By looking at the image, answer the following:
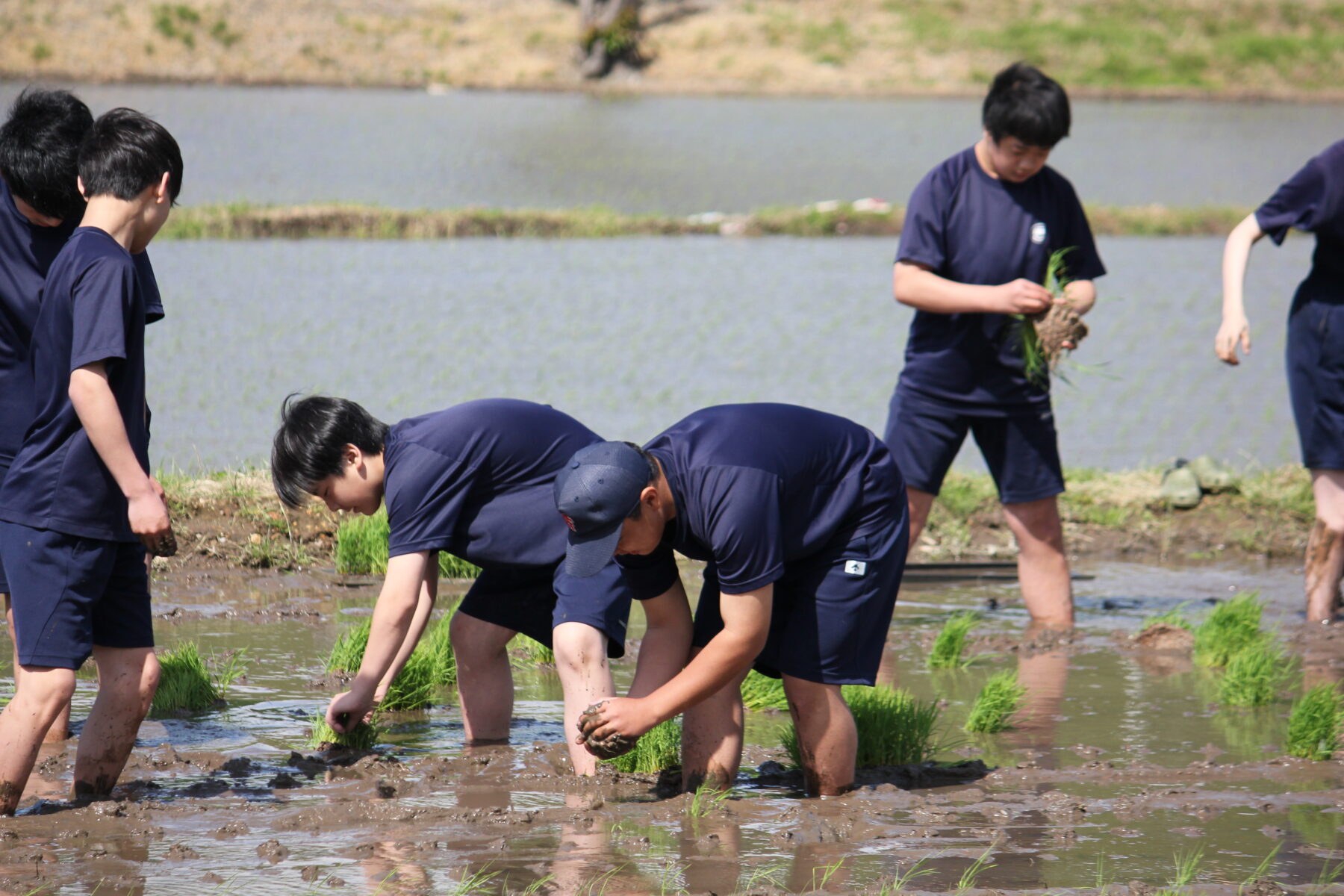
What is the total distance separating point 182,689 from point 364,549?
1.71 metres

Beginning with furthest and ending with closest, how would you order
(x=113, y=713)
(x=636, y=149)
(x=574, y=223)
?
(x=636, y=149) < (x=574, y=223) < (x=113, y=713)

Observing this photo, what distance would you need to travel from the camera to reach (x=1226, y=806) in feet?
13.0

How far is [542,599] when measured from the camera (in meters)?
4.30

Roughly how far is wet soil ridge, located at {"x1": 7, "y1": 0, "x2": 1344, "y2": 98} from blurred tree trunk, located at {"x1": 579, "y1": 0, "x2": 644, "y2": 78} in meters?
0.30

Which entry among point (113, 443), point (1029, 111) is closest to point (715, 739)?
point (113, 443)

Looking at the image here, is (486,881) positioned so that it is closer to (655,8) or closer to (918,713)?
(918,713)

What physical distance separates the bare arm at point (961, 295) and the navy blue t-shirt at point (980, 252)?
68 millimetres

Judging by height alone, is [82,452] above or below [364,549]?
above

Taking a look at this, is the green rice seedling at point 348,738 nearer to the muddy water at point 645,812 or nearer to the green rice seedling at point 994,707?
the muddy water at point 645,812

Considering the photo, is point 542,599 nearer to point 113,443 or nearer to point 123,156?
point 113,443

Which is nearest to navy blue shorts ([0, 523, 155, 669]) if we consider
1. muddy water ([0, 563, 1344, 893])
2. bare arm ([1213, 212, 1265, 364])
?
muddy water ([0, 563, 1344, 893])

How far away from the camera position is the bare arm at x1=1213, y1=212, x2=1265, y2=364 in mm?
5246


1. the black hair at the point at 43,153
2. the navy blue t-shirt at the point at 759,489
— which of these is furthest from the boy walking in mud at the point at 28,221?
the navy blue t-shirt at the point at 759,489

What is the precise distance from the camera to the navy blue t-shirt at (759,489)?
3.41m
